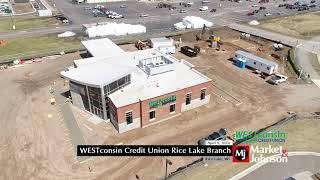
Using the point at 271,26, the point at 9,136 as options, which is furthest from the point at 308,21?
the point at 9,136

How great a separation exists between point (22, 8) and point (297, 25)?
117896mm

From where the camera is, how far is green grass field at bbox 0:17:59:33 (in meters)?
99.9

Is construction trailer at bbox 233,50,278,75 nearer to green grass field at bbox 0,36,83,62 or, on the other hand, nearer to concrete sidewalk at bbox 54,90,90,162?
concrete sidewalk at bbox 54,90,90,162

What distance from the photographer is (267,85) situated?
6469 cm

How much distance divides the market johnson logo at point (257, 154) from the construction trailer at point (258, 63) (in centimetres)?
2761

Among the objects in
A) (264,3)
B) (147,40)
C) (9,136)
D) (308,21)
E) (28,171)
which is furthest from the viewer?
(264,3)

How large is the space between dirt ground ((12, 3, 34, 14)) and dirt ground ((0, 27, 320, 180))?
63.1 meters

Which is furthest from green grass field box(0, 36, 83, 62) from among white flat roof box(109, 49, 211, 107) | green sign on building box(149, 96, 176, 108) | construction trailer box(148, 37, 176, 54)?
green sign on building box(149, 96, 176, 108)

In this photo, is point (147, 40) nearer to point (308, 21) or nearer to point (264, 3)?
point (308, 21)

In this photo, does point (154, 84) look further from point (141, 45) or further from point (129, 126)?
point (141, 45)

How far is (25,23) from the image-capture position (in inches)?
4161

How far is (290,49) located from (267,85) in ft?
85.5

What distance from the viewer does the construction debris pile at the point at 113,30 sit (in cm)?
9200

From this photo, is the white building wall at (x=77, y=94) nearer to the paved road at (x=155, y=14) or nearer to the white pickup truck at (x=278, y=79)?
the white pickup truck at (x=278, y=79)
